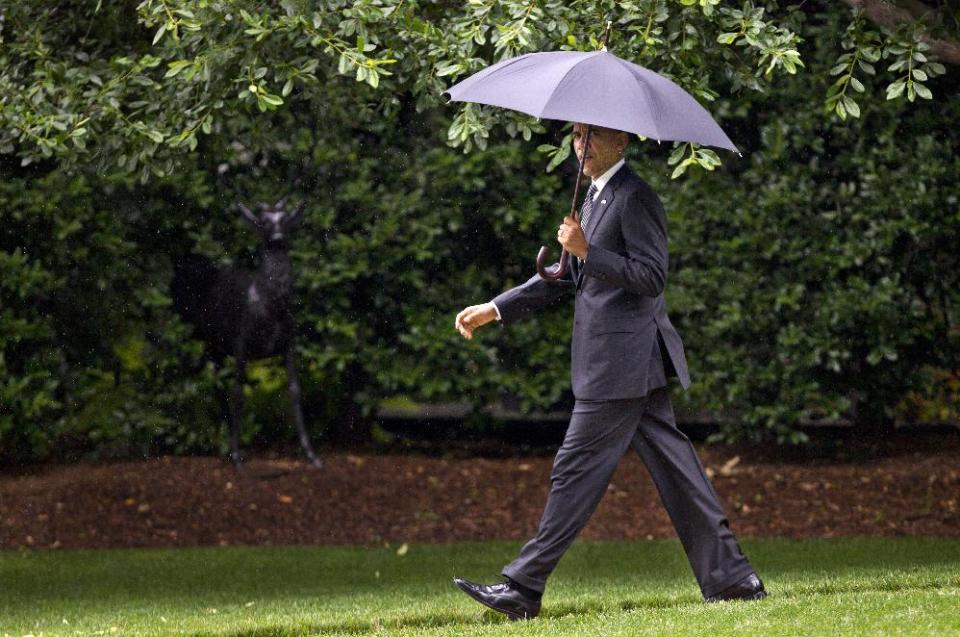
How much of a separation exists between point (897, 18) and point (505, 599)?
11.8ft

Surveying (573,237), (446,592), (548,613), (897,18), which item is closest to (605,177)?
(573,237)

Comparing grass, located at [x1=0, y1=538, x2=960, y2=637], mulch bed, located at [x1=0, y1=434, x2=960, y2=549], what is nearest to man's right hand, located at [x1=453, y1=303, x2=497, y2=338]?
grass, located at [x1=0, y1=538, x2=960, y2=637]

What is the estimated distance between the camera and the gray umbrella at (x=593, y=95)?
4.95 metres

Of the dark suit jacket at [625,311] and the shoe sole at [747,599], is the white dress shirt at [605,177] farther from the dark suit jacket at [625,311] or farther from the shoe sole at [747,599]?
the shoe sole at [747,599]

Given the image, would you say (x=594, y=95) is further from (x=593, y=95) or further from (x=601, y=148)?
(x=601, y=148)

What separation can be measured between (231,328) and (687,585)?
4.60 metres

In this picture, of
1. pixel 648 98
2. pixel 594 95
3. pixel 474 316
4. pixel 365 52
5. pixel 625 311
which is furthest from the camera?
pixel 365 52

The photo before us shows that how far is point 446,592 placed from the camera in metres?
7.31

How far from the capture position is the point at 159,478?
405 inches

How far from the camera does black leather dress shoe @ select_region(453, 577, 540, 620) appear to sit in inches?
218

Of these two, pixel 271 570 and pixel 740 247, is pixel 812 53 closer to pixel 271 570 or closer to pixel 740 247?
pixel 740 247

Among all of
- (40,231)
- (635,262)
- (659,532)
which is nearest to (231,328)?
(40,231)

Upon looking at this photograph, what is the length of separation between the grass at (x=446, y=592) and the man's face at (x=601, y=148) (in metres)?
1.86

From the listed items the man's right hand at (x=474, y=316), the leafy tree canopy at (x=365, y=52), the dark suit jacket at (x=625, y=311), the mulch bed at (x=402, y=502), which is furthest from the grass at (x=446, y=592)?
the leafy tree canopy at (x=365, y=52)
